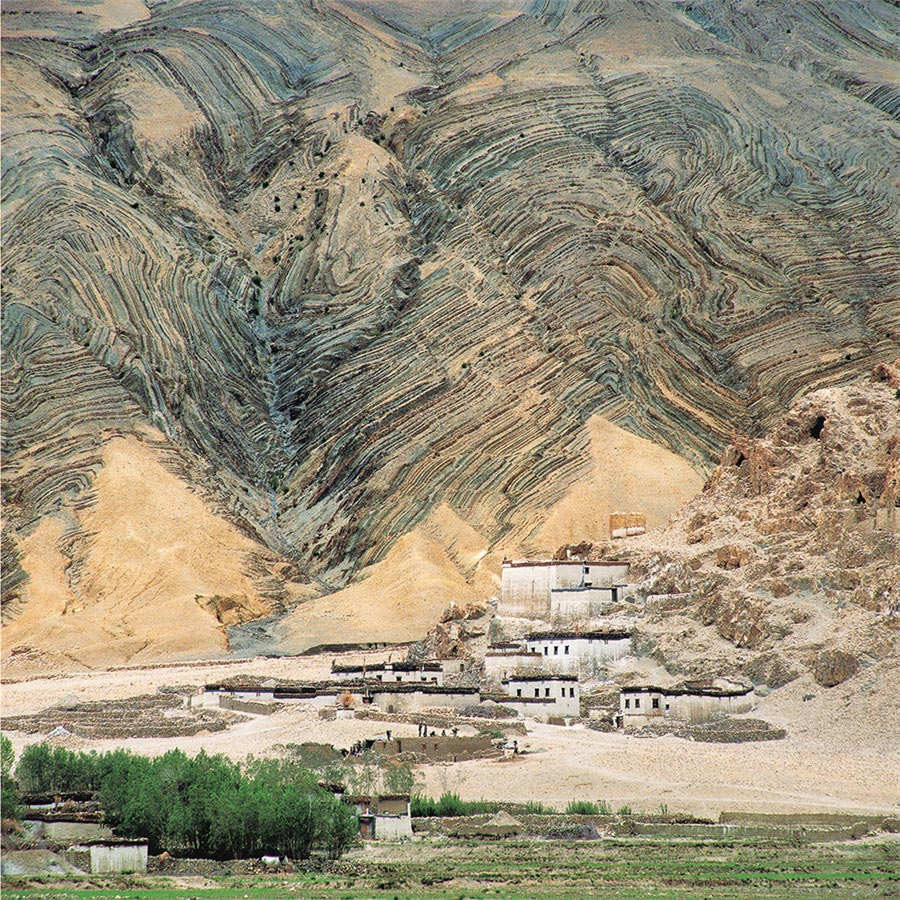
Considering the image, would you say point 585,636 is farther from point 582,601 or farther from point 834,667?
point 834,667

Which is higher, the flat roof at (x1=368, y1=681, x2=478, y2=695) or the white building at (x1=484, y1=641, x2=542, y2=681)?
the white building at (x1=484, y1=641, x2=542, y2=681)

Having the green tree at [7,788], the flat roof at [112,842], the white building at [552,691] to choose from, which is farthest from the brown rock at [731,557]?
the flat roof at [112,842]

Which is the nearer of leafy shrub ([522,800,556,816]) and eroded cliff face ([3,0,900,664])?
leafy shrub ([522,800,556,816])

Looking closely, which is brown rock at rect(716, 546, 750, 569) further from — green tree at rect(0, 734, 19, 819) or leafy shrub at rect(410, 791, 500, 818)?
green tree at rect(0, 734, 19, 819)

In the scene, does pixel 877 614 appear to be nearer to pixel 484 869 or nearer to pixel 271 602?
pixel 484 869

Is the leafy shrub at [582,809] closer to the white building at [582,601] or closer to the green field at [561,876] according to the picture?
the green field at [561,876]

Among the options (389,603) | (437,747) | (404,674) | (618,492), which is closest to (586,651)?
(404,674)

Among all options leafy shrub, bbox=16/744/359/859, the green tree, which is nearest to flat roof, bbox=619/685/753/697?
leafy shrub, bbox=16/744/359/859
